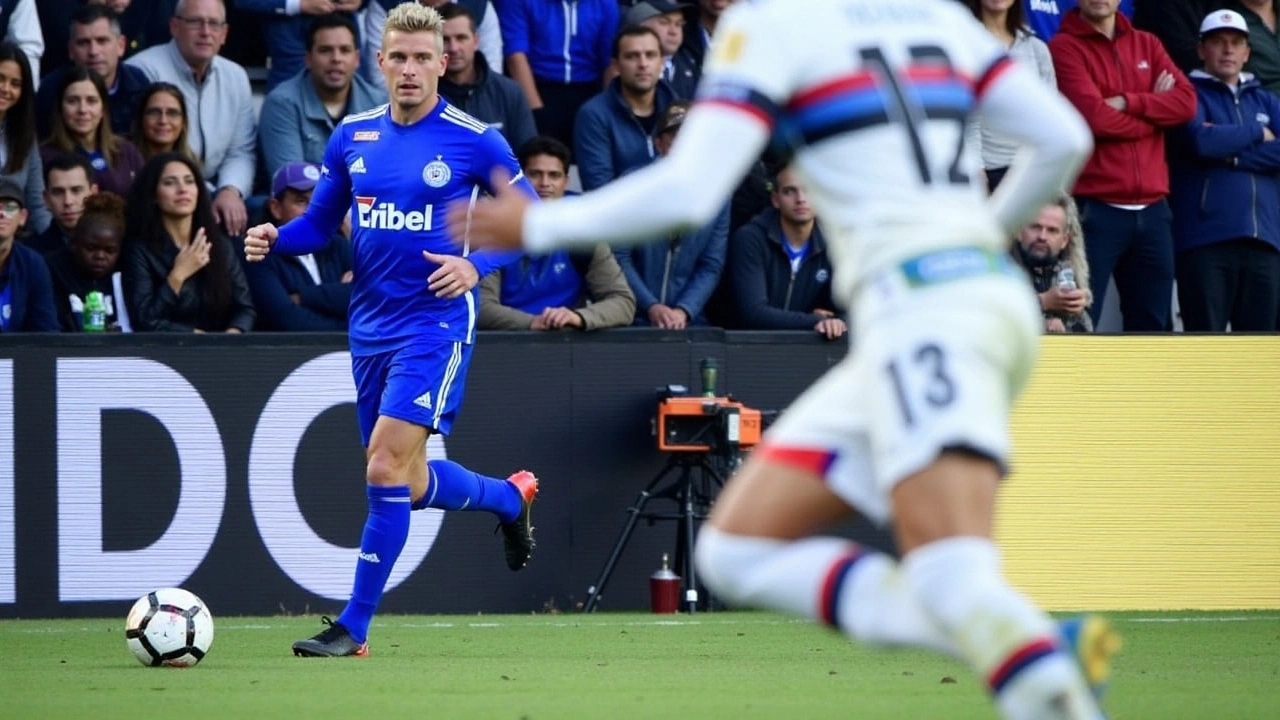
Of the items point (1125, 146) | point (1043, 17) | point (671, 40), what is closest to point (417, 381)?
point (671, 40)

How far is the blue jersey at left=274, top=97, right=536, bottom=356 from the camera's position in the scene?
30.4ft

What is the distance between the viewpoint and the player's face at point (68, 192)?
12273 mm

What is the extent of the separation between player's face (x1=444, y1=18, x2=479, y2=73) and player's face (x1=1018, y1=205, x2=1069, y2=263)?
12.4 feet

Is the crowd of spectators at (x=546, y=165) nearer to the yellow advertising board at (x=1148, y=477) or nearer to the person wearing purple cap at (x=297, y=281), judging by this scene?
the person wearing purple cap at (x=297, y=281)

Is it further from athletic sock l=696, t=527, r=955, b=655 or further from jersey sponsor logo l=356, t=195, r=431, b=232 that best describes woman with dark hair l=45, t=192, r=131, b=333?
athletic sock l=696, t=527, r=955, b=655

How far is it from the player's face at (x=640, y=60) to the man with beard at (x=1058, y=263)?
2641 mm

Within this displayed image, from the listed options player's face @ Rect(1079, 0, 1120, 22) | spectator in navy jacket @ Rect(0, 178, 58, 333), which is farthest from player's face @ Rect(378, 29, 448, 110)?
player's face @ Rect(1079, 0, 1120, 22)

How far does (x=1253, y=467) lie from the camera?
12.2 metres

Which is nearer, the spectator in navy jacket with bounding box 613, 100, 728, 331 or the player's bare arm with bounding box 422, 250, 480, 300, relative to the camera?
the player's bare arm with bounding box 422, 250, 480, 300

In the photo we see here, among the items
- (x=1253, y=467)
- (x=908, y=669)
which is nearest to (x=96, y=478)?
(x=908, y=669)

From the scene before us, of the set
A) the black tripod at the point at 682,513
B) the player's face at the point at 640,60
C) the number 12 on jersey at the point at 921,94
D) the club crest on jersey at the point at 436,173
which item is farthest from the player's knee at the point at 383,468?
the player's face at the point at 640,60

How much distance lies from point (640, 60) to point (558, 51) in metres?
1.04

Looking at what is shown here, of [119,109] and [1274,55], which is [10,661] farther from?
[1274,55]

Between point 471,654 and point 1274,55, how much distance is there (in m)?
8.32
